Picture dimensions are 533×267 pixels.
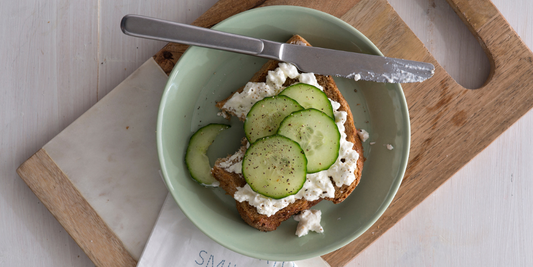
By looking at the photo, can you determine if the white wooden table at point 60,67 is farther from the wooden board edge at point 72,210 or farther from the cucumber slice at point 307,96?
the cucumber slice at point 307,96

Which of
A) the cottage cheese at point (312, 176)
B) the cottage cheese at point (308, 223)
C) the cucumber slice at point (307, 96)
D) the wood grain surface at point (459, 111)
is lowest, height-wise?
the wood grain surface at point (459, 111)

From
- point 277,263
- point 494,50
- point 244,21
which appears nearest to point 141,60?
point 244,21

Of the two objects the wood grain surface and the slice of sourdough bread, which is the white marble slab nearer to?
the slice of sourdough bread

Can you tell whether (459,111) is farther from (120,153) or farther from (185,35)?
(120,153)

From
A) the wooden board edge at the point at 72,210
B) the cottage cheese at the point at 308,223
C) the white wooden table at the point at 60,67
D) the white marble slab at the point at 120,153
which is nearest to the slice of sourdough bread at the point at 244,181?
the cottage cheese at the point at 308,223

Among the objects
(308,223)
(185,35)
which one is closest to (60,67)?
(185,35)
